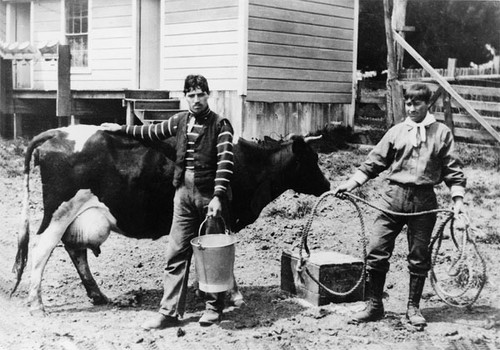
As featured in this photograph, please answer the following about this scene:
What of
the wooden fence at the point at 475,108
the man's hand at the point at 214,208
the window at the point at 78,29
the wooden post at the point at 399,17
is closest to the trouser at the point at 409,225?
the man's hand at the point at 214,208

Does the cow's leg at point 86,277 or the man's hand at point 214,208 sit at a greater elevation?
the man's hand at point 214,208

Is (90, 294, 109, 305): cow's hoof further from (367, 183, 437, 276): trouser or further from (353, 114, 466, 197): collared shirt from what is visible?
(353, 114, 466, 197): collared shirt

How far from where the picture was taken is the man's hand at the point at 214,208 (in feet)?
16.5

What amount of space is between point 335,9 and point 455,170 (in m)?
9.40

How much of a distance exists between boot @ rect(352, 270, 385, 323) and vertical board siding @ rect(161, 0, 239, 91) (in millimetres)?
7236

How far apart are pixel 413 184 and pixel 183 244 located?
1.99 m

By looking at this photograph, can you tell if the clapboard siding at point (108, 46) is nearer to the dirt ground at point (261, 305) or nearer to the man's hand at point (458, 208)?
the dirt ground at point (261, 305)

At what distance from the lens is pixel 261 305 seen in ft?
18.8

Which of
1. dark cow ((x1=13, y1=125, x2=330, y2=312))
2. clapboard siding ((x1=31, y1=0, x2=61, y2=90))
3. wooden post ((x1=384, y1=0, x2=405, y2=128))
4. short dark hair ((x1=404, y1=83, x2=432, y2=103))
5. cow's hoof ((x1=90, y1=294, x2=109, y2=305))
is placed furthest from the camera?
clapboard siding ((x1=31, y1=0, x2=61, y2=90))

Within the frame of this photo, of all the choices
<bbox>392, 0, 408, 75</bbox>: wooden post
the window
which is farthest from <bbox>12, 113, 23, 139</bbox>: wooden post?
<bbox>392, 0, 408, 75</bbox>: wooden post

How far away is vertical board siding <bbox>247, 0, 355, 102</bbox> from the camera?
11.9 m

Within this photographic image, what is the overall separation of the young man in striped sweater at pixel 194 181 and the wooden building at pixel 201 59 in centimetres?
642

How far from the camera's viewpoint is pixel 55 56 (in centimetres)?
1255

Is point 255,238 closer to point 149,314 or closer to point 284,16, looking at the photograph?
point 149,314
